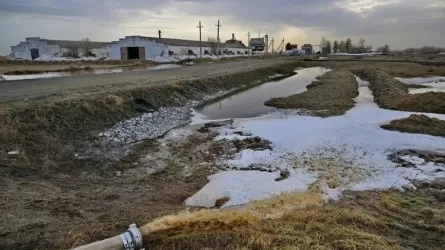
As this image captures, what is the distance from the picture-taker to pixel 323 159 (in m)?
10.6

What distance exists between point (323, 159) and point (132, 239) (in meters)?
7.34

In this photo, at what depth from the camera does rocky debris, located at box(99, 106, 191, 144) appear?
1280 centimetres

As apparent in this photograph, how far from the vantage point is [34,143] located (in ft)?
34.6

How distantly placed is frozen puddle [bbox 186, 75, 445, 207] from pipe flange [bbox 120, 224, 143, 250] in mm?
3123

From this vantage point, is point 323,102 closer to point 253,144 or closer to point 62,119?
point 253,144

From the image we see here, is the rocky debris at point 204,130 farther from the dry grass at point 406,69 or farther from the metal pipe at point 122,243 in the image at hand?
the dry grass at point 406,69

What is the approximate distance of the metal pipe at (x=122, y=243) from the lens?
4.52 meters

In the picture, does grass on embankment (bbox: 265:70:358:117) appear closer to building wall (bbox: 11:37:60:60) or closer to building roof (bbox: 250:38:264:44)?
building wall (bbox: 11:37:60:60)

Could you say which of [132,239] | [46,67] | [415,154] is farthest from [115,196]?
[46,67]

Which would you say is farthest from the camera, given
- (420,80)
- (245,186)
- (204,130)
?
(420,80)

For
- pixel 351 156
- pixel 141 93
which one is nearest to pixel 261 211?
pixel 351 156

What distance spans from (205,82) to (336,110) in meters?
11.0

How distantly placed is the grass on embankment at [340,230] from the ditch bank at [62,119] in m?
6.13

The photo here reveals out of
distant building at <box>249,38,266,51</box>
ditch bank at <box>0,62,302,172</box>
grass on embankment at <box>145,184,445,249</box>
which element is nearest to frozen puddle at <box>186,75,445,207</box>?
grass on embankment at <box>145,184,445,249</box>
